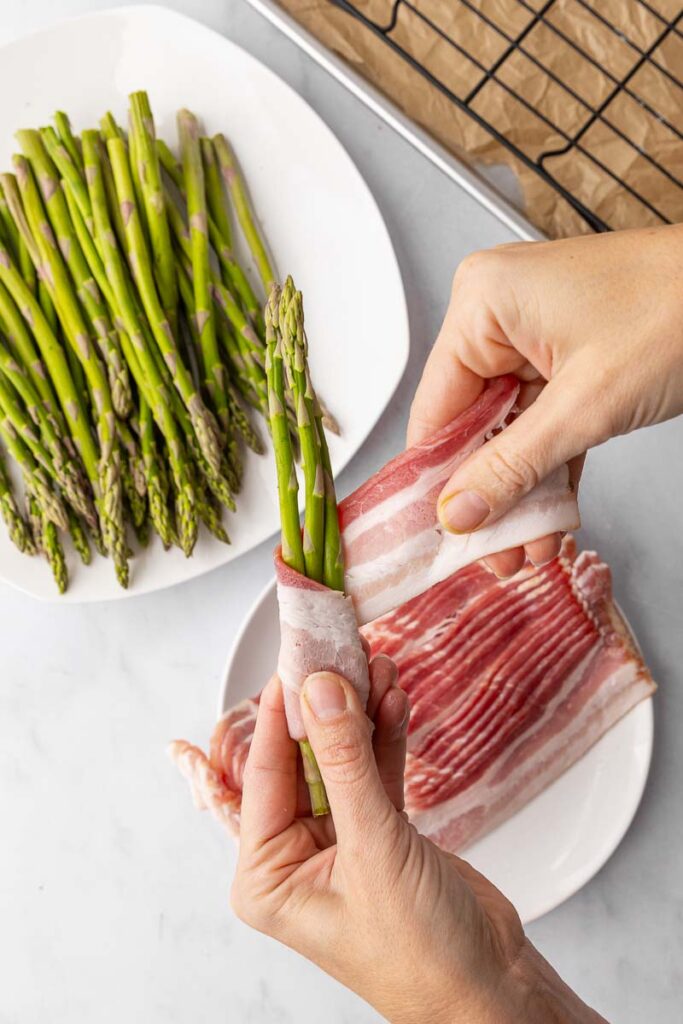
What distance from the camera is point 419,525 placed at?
126cm

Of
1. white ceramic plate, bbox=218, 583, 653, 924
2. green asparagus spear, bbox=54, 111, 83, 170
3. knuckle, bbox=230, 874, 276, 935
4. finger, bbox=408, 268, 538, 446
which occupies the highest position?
green asparagus spear, bbox=54, 111, 83, 170

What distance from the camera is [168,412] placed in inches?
67.2

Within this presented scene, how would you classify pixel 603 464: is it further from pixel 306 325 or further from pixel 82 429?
pixel 82 429

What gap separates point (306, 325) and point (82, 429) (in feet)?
1.48

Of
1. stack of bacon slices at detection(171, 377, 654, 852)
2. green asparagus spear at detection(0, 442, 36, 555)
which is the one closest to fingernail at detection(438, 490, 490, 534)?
stack of bacon slices at detection(171, 377, 654, 852)

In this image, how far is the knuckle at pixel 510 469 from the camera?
1.20 meters

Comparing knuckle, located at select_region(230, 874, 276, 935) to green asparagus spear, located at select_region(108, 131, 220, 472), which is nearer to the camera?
knuckle, located at select_region(230, 874, 276, 935)

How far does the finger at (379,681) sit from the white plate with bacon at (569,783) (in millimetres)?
396

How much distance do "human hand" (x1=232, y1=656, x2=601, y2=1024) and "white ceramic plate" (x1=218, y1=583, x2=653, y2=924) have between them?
1.43ft

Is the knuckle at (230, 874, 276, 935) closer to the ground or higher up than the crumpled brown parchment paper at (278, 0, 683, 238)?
closer to the ground

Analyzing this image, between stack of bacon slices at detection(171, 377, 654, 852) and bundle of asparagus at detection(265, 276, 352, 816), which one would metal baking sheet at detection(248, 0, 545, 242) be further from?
bundle of asparagus at detection(265, 276, 352, 816)

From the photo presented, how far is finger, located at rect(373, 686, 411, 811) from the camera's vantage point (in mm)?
1331

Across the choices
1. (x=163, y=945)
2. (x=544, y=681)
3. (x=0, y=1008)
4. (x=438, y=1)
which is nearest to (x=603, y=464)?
(x=544, y=681)

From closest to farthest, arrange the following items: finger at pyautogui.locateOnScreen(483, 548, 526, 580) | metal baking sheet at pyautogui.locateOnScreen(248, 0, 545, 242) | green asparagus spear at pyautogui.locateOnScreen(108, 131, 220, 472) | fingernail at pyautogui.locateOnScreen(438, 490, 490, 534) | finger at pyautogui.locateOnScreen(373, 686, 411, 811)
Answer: fingernail at pyautogui.locateOnScreen(438, 490, 490, 534) → finger at pyautogui.locateOnScreen(373, 686, 411, 811) → finger at pyautogui.locateOnScreen(483, 548, 526, 580) → green asparagus spear at pyautogui.locateOnScreen(108, 131, 220, 472) → metal baking sheet at pyautogui.locateOnScreen(248, 0, 545, 242)
